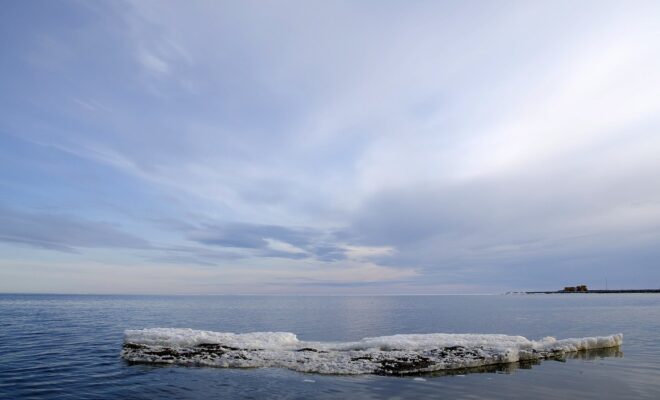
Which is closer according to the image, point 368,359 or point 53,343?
point 368,359

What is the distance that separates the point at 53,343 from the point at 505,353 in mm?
32795

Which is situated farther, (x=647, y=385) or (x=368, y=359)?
(x=368, y=359)

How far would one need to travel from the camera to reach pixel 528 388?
18.1 metres

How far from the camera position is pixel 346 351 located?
26.5 meters

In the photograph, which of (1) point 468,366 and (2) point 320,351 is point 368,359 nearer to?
(2) point 320,351

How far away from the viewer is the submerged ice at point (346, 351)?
22727 millimetres

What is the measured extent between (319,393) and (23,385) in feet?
44.1

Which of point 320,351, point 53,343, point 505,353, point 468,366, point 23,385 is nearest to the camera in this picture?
point 23,385

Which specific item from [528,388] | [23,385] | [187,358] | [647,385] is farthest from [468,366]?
[23,385]

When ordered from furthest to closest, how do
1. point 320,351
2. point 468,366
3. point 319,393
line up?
point 320,351
point 468,366
point 319,393

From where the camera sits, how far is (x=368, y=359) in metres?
23.9

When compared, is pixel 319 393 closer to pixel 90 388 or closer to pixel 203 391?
pixel 203 391

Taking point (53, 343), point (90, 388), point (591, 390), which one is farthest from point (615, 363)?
point (53, 343)

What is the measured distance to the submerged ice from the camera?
22727 millimetres
